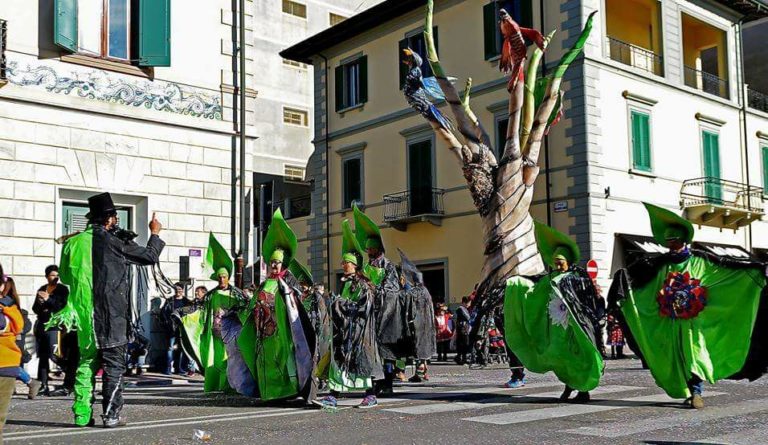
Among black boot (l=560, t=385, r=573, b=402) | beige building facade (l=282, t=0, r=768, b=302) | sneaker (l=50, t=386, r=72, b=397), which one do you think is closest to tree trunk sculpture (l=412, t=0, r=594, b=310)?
beige building facade (l=282, t=0, r=768, b=302)

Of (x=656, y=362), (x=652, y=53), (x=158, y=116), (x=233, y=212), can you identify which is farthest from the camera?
(x=652, y=53)

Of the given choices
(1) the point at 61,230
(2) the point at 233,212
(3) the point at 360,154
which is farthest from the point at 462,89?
(1) the point at 61,230

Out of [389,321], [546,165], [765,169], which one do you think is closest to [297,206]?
[546,165]

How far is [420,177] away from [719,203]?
32.3 ft

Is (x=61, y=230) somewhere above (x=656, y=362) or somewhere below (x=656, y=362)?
above

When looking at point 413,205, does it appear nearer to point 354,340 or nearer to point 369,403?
point 354,340

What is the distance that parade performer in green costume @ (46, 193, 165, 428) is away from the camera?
870 centimetres

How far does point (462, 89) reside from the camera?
2997 centimetres

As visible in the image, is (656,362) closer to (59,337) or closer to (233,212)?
(59,337)

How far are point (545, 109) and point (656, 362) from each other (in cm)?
1464

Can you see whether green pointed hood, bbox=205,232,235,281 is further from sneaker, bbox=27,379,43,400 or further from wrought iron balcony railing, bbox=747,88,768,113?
wrought iron balcony railing, bbox=747,88,768,113

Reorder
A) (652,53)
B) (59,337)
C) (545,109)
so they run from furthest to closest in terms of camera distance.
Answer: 1. (652,53)
2. (545,109)
3. (59,337)

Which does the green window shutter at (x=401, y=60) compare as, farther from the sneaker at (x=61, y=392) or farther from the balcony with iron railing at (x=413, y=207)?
the sneaker at (x=61, y=392)

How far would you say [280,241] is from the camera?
36.3ft
